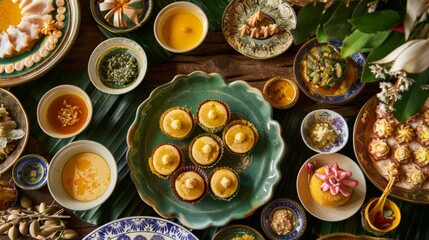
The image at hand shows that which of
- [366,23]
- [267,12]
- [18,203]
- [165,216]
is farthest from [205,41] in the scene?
[18,203]

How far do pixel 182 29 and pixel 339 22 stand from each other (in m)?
1.17

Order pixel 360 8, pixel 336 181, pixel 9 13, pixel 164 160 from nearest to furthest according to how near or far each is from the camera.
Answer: pixel 360 8, pixel 336 181, pixel 164 160, pixel 9 13

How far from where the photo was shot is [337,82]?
2543 mm

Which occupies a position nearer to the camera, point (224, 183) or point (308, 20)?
point (308, 20)

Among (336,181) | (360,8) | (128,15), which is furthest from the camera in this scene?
(128,15)

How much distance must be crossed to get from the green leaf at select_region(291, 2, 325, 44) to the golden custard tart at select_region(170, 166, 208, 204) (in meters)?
0.93

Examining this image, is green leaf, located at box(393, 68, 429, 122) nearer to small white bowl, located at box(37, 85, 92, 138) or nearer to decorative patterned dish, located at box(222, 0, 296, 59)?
decorative patterned dish, located at box(222, 0, 296, 59)

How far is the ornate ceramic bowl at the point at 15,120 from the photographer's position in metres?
2.60

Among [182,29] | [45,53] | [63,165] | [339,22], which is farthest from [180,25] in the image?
[339,22]

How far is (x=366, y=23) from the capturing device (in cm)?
164

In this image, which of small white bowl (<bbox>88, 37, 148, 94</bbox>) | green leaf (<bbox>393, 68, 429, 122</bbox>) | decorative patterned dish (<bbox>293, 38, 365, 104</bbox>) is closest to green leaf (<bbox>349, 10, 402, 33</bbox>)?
green leaf (<bbox>393, 68, 429, 122</bbox>)

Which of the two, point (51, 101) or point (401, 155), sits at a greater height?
point (51, 101)

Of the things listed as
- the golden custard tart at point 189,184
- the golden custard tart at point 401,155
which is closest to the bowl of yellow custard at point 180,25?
the golden custard tart at point 189,184

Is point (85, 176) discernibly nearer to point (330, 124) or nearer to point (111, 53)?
point (111, 53)
